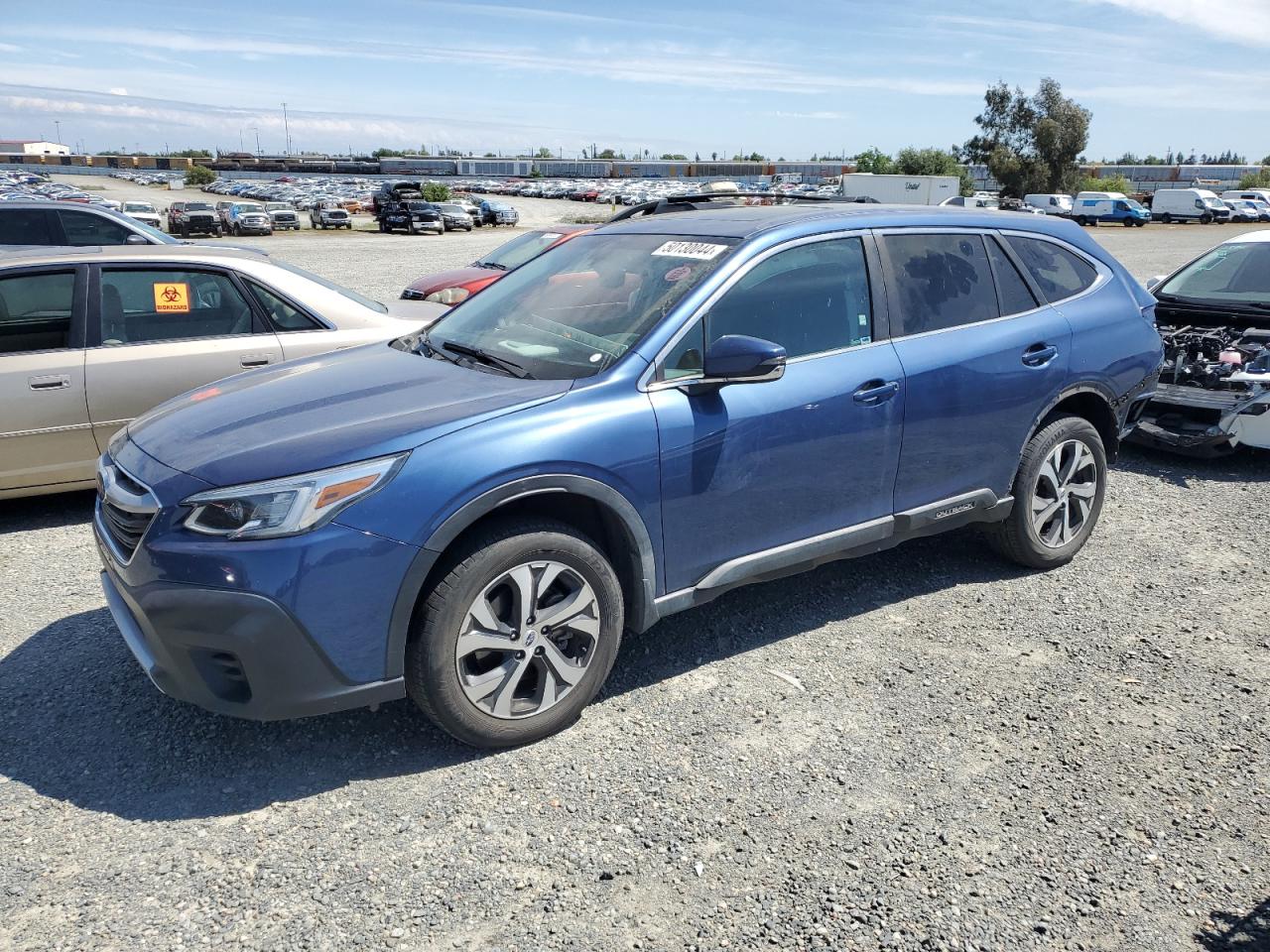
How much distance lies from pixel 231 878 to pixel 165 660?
69 cm

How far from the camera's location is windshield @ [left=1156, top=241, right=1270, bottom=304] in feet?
25.2

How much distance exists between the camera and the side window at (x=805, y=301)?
3.67m

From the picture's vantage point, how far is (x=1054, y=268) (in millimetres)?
4750

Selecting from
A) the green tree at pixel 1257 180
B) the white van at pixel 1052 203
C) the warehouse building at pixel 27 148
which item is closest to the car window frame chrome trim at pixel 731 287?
the white van at pixel 1052 203

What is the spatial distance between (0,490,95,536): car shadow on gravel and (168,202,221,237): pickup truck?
3831 cm

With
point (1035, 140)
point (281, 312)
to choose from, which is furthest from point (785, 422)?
point (1035, 140)

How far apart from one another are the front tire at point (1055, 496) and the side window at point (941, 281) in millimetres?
721

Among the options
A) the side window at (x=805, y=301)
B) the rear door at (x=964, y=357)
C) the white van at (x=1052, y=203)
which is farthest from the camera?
the white van at (x=1052, y=203)

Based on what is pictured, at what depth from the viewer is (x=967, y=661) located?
13.0ft

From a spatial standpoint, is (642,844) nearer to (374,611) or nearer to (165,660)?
(374,611)

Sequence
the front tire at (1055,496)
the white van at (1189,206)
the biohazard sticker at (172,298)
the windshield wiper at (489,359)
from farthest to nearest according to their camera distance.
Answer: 1. the white van at (1189,206)
2. the biohazard sticker at (172,298)
3. the front tire at (1055,496)
4. the windshield wiper at (489,359)

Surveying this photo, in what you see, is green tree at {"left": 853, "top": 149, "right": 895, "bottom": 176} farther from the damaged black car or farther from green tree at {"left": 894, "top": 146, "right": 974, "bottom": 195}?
the damaged black car

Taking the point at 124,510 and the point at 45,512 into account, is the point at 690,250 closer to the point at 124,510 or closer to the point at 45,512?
the point at 124,510

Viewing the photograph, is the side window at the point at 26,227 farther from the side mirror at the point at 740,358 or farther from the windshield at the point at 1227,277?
the windshield at the point at 1227,277
